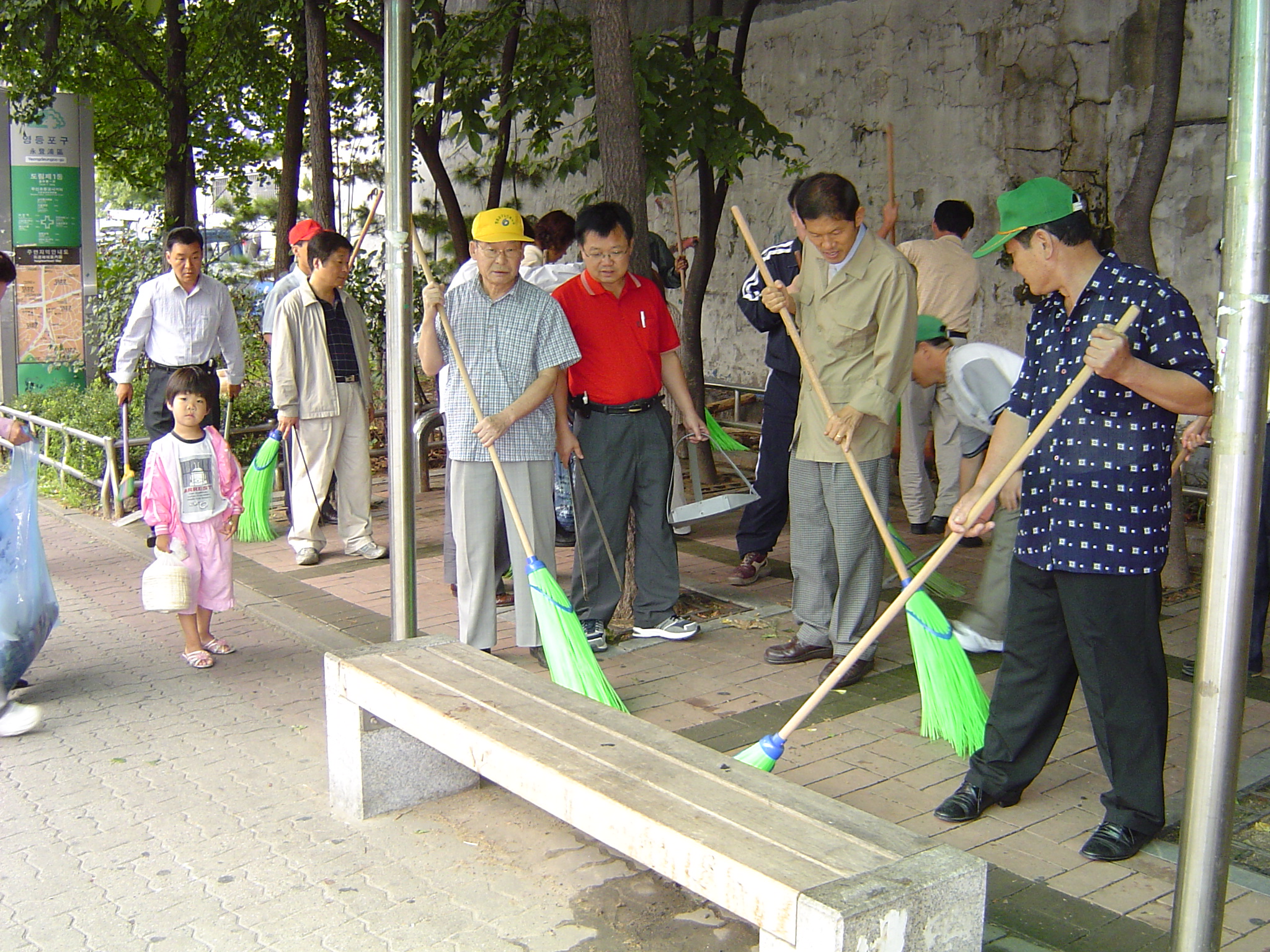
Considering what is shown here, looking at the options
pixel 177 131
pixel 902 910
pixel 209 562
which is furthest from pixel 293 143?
pixel 902 910

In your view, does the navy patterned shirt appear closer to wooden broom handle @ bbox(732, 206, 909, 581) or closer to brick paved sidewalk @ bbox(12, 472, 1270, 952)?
brick paved sidewalk @ bbox(12, 472, 1270, 952)

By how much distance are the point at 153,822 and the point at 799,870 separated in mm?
2241

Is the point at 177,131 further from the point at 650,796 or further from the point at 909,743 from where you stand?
the point at 650,796

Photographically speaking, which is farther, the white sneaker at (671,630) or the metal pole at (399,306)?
the white sneaker at (671,630)

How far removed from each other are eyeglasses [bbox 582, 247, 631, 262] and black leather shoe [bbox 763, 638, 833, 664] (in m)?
1.71

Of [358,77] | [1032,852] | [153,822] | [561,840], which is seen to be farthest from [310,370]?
[358,77]

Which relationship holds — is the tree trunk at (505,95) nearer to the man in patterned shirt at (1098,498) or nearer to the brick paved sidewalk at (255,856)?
the brick paved sidewalk at (255,856)

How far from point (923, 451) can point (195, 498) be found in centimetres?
416

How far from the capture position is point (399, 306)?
12.9ft

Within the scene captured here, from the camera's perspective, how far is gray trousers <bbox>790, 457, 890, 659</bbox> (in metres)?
4.84

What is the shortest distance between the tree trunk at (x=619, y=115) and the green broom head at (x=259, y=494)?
9.75ft

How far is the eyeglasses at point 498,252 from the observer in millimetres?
4766

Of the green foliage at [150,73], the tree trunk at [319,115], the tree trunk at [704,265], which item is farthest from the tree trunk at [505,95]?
the green foliage at [150,73]

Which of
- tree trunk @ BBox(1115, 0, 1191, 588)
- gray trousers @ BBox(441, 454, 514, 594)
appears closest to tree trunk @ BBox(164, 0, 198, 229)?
gray trousers @ BBox(441, 454, 514, 594)
